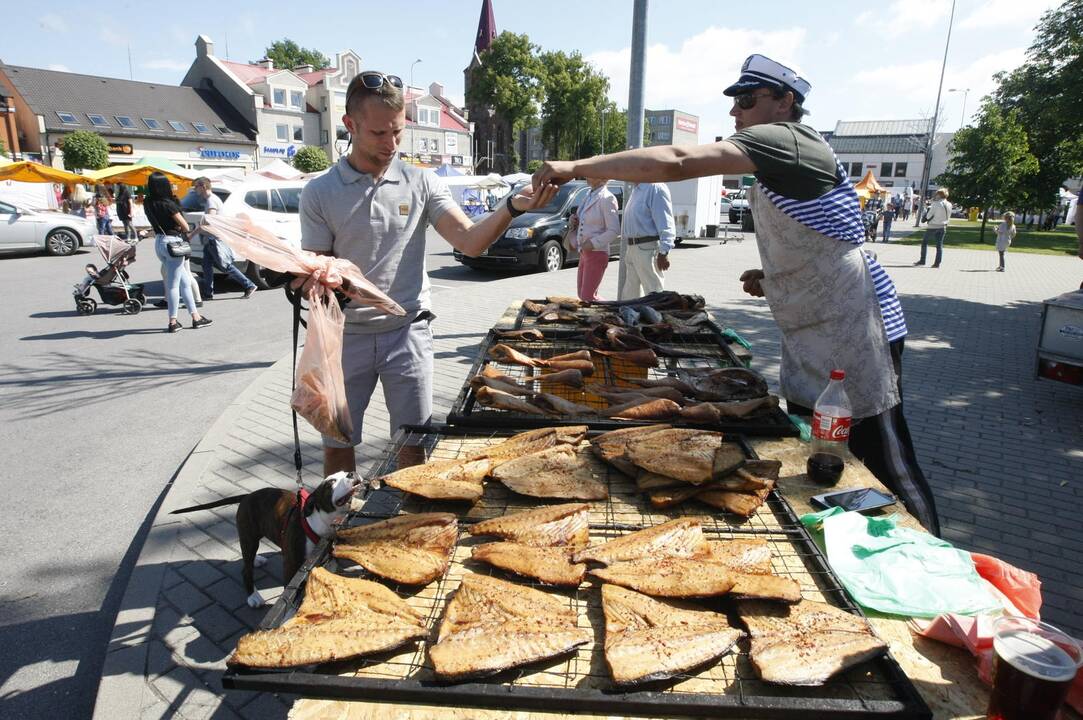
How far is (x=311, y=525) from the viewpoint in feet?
8.53

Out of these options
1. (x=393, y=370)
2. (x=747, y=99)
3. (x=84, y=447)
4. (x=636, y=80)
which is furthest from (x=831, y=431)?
(x=636, y=80)

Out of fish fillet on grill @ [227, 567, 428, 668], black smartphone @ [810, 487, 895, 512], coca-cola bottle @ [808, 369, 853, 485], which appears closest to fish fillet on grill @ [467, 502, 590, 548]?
fish fillet on grill @ [227, 567, 428, 668]

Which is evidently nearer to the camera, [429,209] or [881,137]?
[429,209]

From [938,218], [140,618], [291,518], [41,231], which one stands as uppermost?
[938,218]

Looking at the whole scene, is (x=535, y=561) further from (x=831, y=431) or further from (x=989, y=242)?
(x=989, y=242)

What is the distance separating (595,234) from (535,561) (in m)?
6.96

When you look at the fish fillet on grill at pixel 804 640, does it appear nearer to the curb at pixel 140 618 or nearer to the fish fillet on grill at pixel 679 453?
the fish fillet on grill at pixel 679 453

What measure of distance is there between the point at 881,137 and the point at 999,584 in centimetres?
10177

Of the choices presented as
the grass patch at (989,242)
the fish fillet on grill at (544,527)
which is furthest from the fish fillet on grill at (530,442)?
the grass patch at (989,242)

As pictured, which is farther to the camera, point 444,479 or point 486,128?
point 486,128

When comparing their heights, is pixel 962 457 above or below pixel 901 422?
below

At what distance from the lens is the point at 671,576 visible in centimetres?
162

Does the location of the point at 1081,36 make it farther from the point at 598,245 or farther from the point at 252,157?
the point at 252,157

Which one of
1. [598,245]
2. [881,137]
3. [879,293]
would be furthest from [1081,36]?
[881,137]
